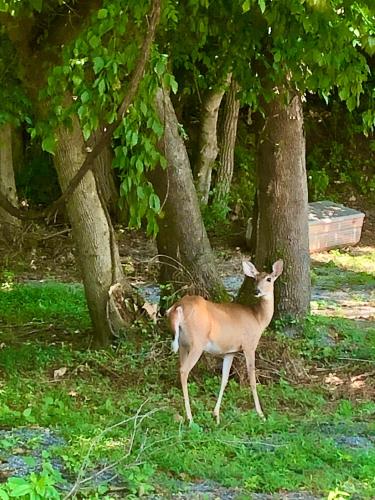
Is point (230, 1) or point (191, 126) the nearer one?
point (230, 1)

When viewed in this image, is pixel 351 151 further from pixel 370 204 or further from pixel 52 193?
pixel 52 193

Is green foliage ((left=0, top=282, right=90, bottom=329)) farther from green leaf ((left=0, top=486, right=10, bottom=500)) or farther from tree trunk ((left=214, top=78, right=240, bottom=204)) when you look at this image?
tree trunk ((left=214, top=78, right=240, bottom=204))

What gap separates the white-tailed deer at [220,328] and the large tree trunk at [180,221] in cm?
79

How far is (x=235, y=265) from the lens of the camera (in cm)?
1355

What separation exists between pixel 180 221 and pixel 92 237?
2.42ft

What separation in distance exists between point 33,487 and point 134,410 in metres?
2.74

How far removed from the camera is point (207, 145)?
17.0 metres

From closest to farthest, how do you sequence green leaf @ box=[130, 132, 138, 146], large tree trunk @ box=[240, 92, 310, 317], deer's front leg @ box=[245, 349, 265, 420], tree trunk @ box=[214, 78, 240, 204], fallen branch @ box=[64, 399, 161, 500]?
fallen branch @ box=[64, 399, 161, 500] → green leaf @ box=[130, 132, 138, 146] → deer's front leg @ box=[245, 349, 265, 420] → large tree trunk @ box=[240, 92, 310, 317] → tree trunk @ box=[214, 78, 240, 204]

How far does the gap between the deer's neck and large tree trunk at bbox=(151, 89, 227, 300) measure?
31.1 inches

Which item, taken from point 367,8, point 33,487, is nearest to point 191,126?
point 367,8

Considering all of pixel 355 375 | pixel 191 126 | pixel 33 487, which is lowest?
pixel 355 375

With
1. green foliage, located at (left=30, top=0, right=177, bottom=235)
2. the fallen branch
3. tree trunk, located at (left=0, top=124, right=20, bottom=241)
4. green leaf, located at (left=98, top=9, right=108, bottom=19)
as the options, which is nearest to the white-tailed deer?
the fallen branch

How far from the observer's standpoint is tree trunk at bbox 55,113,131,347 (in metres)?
7.67

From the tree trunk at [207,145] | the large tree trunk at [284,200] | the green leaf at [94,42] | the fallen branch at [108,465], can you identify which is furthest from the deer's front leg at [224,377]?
the tree trunk at [207,145]
